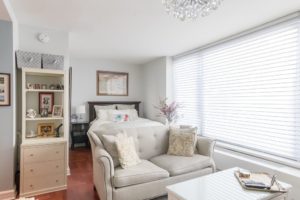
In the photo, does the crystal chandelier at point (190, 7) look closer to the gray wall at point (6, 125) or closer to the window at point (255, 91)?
the window at point (255, 91)

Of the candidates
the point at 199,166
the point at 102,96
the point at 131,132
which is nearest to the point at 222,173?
the point at 199,166

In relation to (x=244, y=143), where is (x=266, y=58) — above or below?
above

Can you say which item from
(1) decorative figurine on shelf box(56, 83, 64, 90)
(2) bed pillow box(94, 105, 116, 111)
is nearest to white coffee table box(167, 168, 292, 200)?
(1) decorative figurine on shelf box(56, 83, 64, 90)

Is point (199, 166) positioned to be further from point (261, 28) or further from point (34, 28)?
point (34, 28)

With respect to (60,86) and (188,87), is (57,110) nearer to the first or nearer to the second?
(60,86)

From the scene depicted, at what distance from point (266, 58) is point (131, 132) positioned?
231 centimetres

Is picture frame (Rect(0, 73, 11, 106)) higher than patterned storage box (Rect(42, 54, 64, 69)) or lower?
lower

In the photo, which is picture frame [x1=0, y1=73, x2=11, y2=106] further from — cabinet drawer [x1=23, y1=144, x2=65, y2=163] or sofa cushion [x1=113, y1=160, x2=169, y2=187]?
sofa cushion [x1=113, y1=160, x2=169, y2=187]

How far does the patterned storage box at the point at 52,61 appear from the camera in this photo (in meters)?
2.85

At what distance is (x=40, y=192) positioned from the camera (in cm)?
262

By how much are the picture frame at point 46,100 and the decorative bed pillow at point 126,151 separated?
4.42 ft

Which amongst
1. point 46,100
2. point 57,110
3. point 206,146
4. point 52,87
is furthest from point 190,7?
point 46,100

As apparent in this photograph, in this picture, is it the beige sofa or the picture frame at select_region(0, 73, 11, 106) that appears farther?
the picture frame at select_region(0, 73, 11, 106)

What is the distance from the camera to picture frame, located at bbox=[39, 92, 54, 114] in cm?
305
